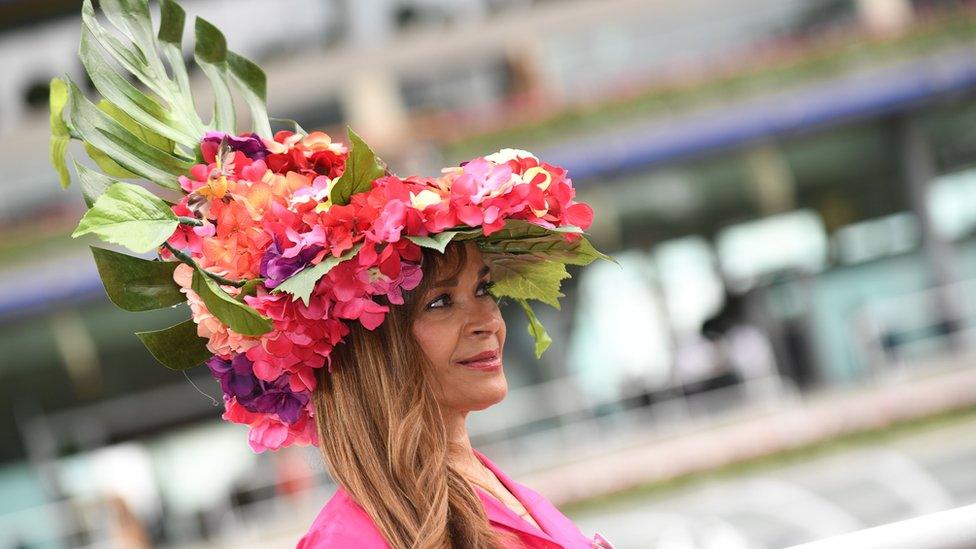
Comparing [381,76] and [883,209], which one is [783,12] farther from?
[381,76]

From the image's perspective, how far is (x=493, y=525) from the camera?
2426 millimetres

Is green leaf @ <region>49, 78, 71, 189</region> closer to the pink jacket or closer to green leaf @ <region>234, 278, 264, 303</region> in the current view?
green leaf @ <region>234, 278, 264, 303</region>

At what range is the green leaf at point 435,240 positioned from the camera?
235 cm

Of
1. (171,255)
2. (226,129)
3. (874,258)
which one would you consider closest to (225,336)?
(171,255)

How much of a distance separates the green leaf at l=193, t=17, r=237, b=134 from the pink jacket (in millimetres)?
939

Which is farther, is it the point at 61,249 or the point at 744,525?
the point at 61,249

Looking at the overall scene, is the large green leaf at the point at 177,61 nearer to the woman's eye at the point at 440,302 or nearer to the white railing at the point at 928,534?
the woman's eye at the point at 440,302

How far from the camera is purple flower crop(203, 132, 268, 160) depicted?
264 cm

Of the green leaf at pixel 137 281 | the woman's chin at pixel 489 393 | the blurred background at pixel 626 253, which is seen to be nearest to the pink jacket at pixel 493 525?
the woman's chin at pixel 489 393

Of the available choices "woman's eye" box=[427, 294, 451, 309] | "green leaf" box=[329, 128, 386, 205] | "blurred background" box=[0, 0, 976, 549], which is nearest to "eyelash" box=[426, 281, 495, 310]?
"woman's eye" box=[427, 294, 451, 309]

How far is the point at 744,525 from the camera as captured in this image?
34.1 feet

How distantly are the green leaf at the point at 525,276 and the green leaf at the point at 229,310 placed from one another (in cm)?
55

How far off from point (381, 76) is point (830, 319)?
7.35 metres

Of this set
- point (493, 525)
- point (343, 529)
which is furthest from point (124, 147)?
point (493, 525)
